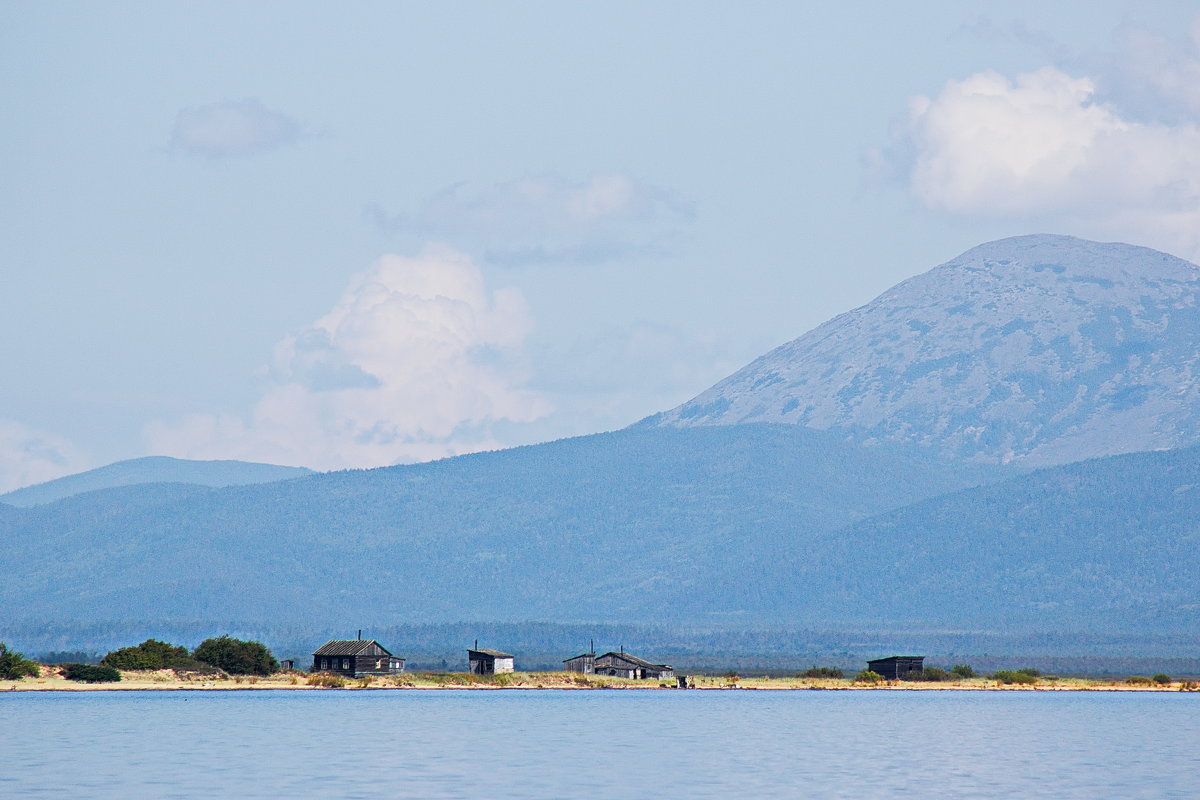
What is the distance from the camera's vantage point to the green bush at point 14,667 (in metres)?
144

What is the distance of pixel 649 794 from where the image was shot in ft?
220

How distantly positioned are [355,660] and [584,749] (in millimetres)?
80380

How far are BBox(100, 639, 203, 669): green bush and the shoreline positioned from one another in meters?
1.15

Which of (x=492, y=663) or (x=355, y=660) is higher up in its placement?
(x=492, y=663)

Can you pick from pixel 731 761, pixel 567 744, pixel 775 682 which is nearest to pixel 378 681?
pixel 775 682

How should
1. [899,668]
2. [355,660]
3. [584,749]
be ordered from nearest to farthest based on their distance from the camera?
[584,749] → [355,660] → [899,668]

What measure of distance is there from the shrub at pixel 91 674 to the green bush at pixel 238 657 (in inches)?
414

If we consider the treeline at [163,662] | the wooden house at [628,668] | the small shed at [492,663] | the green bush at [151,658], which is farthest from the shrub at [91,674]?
the wooden house at [628,668]

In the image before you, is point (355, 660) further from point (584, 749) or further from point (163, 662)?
point (584, 749)

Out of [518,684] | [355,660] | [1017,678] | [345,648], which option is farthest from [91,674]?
[1017,678]

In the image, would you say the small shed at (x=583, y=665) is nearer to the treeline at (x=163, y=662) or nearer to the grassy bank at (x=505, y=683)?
the grassy bank at (x=505, y=683)

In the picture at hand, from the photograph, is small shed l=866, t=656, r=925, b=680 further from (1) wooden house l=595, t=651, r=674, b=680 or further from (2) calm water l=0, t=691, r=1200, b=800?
(2) calm water l=0, t=691, r=1200, b=800

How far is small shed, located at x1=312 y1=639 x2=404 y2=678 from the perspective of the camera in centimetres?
16225

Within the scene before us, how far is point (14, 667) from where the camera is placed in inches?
5714
